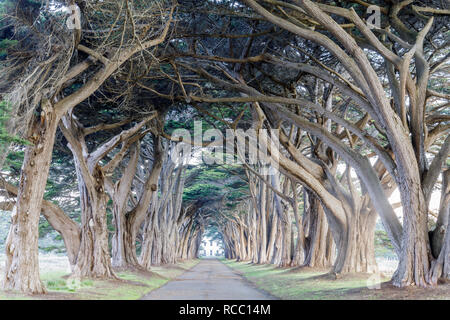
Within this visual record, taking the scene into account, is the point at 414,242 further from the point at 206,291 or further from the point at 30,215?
the point at 30,215

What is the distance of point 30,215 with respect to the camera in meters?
8.05

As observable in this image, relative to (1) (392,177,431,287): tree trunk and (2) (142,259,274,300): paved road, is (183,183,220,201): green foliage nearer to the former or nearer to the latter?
(2) (142,259,274,300): paved road

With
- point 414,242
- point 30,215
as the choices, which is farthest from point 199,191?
point 414,242

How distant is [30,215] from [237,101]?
16.1 feet

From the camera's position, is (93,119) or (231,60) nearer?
(231,60)

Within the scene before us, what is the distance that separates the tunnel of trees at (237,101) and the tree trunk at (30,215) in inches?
1.0

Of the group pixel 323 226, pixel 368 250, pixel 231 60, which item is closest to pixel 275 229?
pixel 323 226

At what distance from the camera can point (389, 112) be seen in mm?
8516

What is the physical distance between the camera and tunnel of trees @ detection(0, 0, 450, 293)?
8.23m

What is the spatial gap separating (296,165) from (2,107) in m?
7.13

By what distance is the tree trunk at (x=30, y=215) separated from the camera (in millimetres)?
7766

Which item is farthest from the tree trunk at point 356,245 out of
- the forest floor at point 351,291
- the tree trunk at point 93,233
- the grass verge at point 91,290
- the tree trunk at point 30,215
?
the tree trunk at point 30,215

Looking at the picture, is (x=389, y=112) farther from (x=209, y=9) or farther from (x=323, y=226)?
(x=323, y=226)

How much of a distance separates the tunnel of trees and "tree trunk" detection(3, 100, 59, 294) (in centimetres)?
3
